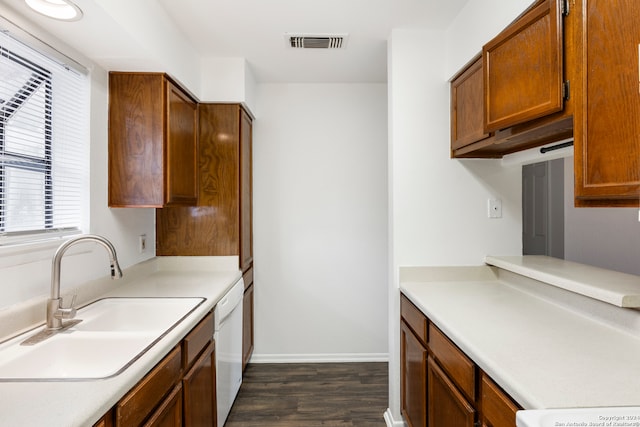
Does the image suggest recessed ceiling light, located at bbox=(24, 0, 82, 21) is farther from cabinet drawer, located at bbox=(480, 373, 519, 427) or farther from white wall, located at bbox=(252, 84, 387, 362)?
cabinet drawer, located at bbox=(480, 373, 519, 427)

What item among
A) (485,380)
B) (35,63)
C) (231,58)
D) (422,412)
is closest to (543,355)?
(485,380)

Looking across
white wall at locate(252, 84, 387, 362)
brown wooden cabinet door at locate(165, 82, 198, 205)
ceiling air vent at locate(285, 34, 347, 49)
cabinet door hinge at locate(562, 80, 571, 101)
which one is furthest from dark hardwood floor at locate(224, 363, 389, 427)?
ceiling air vent at locate(285, 34, 347, 49)

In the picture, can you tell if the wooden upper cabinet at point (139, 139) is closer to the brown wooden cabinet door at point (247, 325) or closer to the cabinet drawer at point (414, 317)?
the brown wooden cabinet door at point (247, 325)

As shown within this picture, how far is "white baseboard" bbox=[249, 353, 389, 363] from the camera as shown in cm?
310

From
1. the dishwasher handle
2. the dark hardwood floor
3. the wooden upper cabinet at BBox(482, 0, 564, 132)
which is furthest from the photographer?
the dark hardwood floor

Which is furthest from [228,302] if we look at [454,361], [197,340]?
[454,361]

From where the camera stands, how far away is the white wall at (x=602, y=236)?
8.46 feet

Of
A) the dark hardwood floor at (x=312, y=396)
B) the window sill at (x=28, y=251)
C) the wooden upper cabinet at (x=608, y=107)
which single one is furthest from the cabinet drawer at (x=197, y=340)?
the wooden upper cabinet at (x=608, y=107)

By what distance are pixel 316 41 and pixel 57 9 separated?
1.43m

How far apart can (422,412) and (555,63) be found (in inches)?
65.2

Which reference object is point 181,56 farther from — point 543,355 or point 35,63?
point 543,355

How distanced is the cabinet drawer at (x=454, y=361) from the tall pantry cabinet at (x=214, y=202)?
1.56 m

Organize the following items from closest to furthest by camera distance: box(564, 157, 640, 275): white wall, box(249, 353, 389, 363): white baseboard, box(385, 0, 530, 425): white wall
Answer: box(385, 0, 530, 425): white wall
box(564, 157, 640, 275): white wall
box(249, 353, 389, 363): white baseboard

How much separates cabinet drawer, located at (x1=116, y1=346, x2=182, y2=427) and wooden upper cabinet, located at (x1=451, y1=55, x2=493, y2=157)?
1.71 meters
